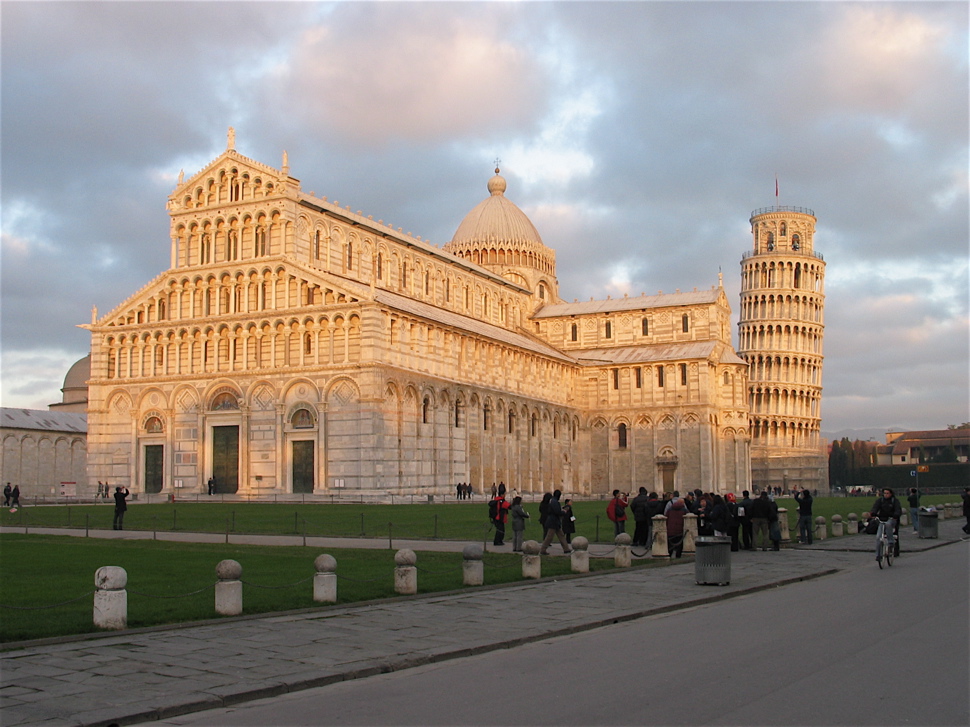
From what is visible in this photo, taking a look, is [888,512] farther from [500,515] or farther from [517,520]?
[500,515]

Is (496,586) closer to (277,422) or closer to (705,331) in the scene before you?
(277,422)

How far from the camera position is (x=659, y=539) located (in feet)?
92.7

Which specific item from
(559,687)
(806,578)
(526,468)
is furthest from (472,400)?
(559,687)

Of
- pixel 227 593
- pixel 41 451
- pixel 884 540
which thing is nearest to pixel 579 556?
pixel 884 540

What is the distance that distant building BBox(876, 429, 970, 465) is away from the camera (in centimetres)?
15650

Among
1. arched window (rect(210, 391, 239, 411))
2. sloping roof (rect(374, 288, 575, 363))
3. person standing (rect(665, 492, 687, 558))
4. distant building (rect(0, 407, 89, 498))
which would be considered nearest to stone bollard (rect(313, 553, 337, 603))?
person standing (rect(665, 492, 687, 558))

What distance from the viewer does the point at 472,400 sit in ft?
242

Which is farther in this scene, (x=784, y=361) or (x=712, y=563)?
(x=784, y=361)

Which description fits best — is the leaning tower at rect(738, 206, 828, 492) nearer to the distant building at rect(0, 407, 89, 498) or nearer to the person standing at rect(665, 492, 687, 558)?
the distant building at rect(0, 407, 89, 498)

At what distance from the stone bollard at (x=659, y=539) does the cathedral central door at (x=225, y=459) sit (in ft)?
144

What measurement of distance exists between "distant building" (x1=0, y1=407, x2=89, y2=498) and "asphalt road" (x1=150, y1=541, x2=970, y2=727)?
245 ft

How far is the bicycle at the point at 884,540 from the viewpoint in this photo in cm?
2559

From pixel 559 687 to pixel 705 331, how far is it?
8524 cm

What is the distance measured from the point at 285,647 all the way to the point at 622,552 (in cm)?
1306
